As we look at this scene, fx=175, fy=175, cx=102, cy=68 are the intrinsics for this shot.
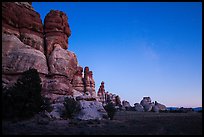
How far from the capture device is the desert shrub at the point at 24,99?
59.3 ft

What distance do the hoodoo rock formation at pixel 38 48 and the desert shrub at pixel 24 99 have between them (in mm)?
6125

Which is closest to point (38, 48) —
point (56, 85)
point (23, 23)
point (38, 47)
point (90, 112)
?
point (38, 47)

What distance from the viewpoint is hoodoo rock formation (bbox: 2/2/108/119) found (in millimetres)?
27062

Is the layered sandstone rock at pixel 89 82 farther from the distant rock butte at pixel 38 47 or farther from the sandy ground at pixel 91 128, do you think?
the sandy ground at pixel 91 128

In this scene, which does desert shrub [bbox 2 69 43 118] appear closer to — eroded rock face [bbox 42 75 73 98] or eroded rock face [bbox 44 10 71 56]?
eroded rock face [bbox 42 75 73 98]

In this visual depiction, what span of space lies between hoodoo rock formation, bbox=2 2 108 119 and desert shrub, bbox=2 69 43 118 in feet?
20.1

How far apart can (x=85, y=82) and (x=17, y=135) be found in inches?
2092

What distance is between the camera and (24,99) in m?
19.5

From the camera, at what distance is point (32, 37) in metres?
32.5

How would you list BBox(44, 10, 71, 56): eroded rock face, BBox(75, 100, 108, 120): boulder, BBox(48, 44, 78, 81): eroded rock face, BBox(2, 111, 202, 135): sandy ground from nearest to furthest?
BBox(2, 111, 202, 135): sandy ground → BBox(75, 100, 108, 120): boulder → BBox(48, 44, 78, 81): eroded rock face → BBox(44, 10, 71, 56): eroded rock face

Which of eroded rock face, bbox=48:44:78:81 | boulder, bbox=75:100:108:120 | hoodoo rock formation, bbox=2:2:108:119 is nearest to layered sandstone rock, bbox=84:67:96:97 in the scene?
hoodoo rock formation, bbox=2:2:108:119

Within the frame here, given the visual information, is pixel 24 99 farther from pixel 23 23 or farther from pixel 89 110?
pixel 23 23

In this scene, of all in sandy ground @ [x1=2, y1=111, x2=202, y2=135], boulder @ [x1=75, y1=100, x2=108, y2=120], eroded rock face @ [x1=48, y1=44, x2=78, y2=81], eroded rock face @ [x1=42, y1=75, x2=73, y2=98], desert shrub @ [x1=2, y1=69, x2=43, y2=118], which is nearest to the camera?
sandy ground @ [x1=2, y1=111, x2=202, y2=135]

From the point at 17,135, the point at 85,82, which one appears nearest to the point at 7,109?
the point at 17,135
